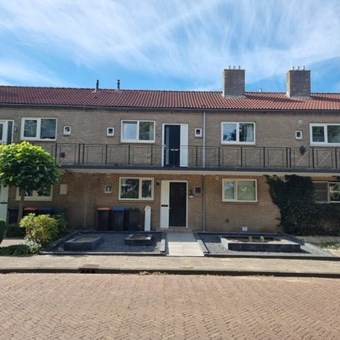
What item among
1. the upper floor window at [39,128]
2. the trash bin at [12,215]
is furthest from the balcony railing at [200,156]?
the trash bin at [12,215]

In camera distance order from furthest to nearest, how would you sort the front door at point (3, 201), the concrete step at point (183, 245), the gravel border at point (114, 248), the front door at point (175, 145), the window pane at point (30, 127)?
the window pane at point (30, 127) → the front door at point (175, 145) → the front door at point (3, 201) → the concrete step at point (183, 245) → the gravel border at point (114, 248)

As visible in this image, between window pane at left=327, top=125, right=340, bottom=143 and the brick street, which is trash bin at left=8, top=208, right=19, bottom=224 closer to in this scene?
the brick street

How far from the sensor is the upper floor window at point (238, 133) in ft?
58.5

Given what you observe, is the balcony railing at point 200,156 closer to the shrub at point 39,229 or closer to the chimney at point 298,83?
the chimney at point 298,83

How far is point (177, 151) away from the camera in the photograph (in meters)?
17.8

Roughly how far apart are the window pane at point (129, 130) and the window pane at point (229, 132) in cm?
459

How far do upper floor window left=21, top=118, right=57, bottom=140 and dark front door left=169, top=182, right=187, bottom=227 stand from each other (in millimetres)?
6745

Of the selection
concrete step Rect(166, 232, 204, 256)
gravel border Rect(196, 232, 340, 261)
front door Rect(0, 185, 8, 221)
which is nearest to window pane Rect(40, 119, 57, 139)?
front door Rect(0, 185, 8, 221)

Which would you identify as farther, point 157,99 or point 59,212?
point 157,99

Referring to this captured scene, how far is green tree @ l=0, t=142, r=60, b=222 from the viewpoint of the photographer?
44.4 ft

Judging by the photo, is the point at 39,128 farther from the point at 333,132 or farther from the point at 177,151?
the point at 333,132

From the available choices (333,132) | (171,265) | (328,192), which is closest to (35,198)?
(171,265)

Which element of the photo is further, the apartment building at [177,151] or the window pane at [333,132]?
the window pane at [333,132]

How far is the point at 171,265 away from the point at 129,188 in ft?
26.9
